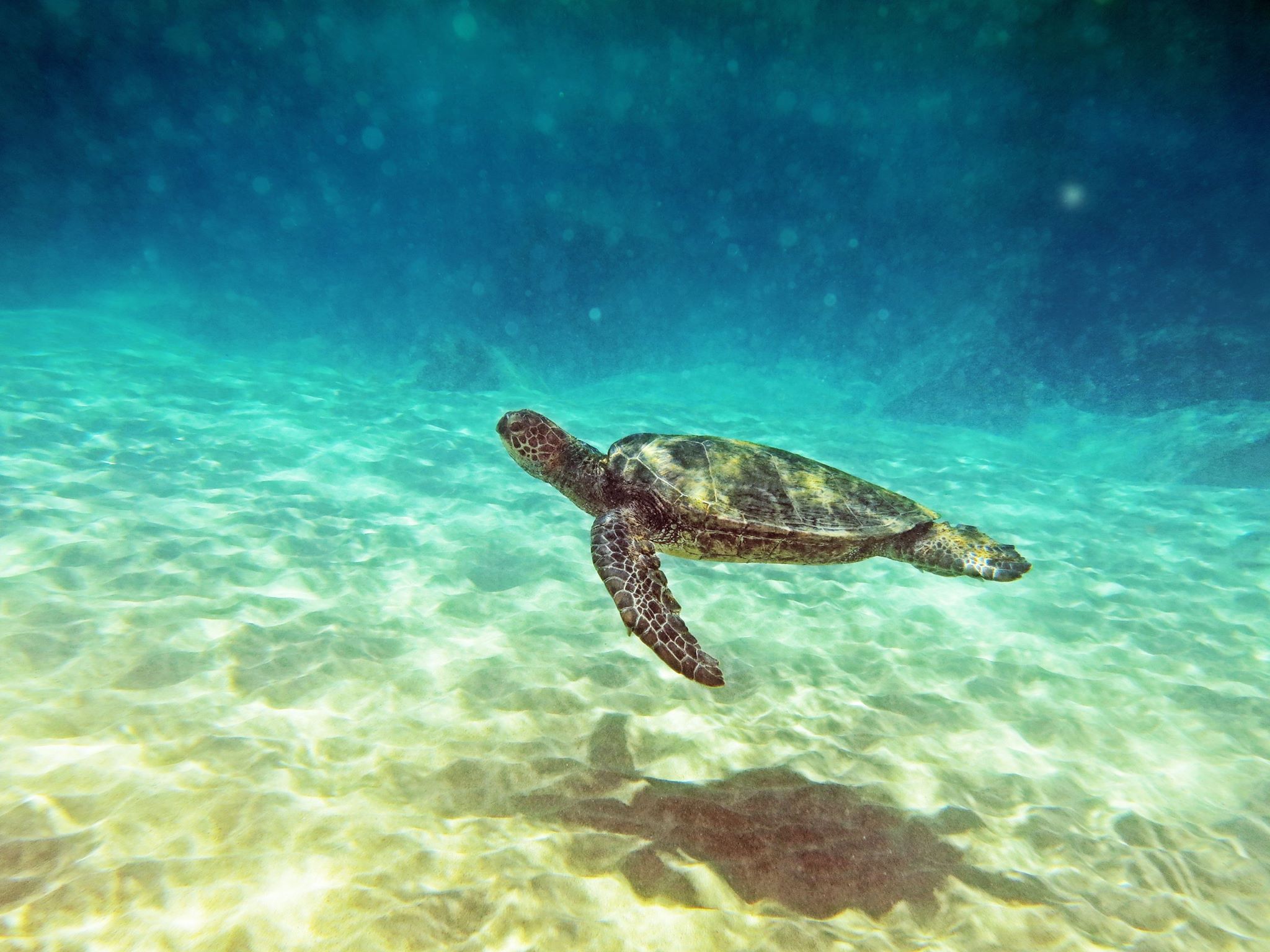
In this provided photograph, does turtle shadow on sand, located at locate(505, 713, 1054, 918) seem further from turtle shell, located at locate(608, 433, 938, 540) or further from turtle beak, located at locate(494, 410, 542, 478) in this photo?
turtle beak, located at locate(494, 410, 542, 478)

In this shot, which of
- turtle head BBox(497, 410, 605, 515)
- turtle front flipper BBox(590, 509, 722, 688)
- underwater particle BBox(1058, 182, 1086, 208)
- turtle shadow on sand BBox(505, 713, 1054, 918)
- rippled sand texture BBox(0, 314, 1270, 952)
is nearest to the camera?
rippled sand texture BBox(0, 314, 1270, 952)

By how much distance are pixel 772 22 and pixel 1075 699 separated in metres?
33.8

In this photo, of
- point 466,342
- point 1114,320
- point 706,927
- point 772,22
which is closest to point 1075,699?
point 706,927

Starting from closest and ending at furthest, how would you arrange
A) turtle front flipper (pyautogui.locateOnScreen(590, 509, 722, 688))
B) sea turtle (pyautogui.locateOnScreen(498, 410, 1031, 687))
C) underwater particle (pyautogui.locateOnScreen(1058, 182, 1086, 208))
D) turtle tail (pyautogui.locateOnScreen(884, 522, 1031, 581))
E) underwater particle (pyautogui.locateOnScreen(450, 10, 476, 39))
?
turtle front flipper (pyautogui.locateOnScreen(590, 509, 722, 688))
sea turtle (pyautogui.locateOnScreen(498, 410, 1031, 687))
turtle tail (pyautogui.locateOnScreen(884, 522, 1031, 581))
underwater particle (pyautogui.locateOnScreen(1058, 182, 1086, 208))
underwater particle (pyautogui.locateOnScreen(450, 10, 476, 39))

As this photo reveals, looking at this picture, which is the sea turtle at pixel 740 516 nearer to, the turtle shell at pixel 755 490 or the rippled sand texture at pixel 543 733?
the turtle shell at pixel 755 490

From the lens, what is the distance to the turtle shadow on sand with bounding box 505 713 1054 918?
10.0ft

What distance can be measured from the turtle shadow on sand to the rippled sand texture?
0.02 metres

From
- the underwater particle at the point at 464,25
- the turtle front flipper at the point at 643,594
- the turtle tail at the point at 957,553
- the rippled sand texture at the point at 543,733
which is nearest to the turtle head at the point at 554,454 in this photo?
the turtle front flipper at the point at 643,594

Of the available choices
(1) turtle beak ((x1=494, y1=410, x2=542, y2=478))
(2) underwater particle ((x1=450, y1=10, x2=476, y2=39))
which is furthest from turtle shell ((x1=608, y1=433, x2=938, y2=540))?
(2) underwater particle ((x1=450, y1=10, x2=476, y2=39))

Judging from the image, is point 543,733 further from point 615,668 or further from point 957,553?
point 957,553

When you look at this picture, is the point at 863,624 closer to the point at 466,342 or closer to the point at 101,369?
the point at 101,369

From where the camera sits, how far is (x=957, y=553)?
199 inches

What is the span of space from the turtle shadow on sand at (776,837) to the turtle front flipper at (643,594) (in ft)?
2.70

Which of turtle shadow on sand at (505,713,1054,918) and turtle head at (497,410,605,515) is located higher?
turtle head at (497,410,605,515)
